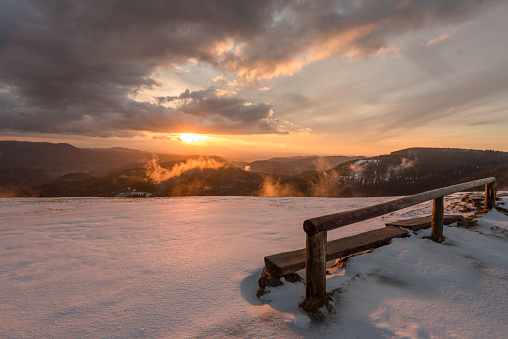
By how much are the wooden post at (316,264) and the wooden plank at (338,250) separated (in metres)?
0.33

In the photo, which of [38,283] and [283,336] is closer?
[283,336]

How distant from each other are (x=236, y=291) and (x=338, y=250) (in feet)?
5.39

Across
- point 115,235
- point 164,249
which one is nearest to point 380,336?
point 164,249

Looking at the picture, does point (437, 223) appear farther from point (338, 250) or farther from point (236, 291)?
point (236, 291)

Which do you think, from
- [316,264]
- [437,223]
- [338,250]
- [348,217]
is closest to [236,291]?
[316,264]

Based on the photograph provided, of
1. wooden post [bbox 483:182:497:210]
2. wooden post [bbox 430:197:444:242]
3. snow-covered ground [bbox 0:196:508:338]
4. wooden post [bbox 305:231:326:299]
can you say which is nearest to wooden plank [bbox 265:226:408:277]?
snow-covered ground [bbox 0:196:508:338]

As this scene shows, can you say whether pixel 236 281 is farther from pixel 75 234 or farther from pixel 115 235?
pixel 75 234

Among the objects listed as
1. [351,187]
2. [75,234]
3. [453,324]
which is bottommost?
[351,187]

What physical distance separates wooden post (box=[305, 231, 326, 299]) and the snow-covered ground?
0.28 meters

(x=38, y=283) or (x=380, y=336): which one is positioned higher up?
(x=380, y=336)

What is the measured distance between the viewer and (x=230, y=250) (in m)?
4.98

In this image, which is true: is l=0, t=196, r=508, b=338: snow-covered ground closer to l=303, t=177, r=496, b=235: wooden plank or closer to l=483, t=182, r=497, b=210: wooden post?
l=303, t=177, r=496, b=235: wooden plank

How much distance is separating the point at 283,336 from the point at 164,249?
3.71 meters

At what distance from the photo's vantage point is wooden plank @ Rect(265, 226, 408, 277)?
299 centimetres
